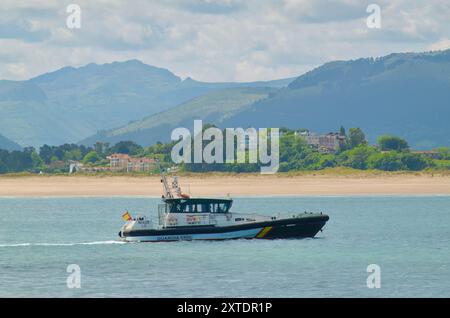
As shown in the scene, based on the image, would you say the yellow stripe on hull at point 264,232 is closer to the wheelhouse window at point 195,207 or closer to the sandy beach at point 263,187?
the wheelhouse window at point 195,207

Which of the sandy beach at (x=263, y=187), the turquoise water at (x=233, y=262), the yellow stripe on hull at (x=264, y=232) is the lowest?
the turquoise water at (x=233, y=262)

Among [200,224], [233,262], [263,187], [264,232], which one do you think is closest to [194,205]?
[200,224]

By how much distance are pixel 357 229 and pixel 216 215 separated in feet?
67.4

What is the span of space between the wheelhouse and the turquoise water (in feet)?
8.03

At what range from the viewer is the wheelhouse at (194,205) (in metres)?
80.0

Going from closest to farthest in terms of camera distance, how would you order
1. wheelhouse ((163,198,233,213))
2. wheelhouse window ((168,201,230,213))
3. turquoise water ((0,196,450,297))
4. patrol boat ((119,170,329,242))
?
turquoise water ((0,196,450,297)) → wheelhouse ((163,198,233,213)) → wheelhouse window ((168,201,230,213)) → patrol boat ((119,170,329,242))

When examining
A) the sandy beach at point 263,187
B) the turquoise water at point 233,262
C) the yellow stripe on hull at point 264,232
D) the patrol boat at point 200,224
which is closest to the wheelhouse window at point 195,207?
the patrol boat at point 200,224

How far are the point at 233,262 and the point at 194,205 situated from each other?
35.0 feet

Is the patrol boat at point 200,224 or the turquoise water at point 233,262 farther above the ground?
the patrol boat at point 200,224

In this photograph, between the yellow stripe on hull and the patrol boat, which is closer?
the patrol boat

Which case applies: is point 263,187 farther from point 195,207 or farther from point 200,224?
point 195,207

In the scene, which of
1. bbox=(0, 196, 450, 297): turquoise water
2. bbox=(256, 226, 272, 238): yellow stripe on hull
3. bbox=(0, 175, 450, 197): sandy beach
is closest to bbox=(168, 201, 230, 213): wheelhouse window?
bbox=(0, 196, 450, 297): turquoise water

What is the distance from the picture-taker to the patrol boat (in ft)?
263

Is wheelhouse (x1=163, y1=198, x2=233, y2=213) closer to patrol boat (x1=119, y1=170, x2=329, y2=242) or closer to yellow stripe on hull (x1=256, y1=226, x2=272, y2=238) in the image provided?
patrol boat (x1=119, y1=170, x2=329, y2=242)
